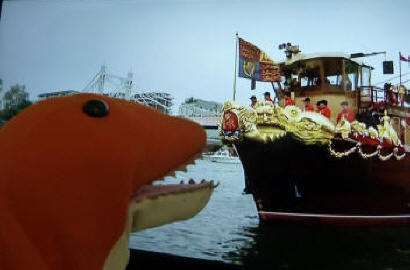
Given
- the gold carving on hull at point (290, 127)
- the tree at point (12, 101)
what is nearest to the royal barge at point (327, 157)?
the gold carving on hull at point (290, 127)

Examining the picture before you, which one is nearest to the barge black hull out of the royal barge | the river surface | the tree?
the royal barge

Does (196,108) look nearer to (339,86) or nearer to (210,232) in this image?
(210,232)

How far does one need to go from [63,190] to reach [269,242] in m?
2.44

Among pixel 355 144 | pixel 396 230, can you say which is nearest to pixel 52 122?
pixel 355 144

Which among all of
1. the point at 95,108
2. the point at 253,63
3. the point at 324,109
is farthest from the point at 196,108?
the point at 95,108

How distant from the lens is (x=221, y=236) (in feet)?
8.55

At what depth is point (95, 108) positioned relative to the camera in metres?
0.68

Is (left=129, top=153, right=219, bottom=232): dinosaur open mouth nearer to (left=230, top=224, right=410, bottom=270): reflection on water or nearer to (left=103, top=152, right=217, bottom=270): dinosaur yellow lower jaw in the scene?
(left=103, top=152, right=217, bottom=270): dinosaur yellow lower jaw

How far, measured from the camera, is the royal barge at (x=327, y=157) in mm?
2797

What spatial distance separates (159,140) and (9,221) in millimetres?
304

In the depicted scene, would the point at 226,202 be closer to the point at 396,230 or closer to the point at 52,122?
the point at 396,230

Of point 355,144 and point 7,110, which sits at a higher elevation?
point 7,110

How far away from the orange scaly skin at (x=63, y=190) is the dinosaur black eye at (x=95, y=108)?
0.4 inches

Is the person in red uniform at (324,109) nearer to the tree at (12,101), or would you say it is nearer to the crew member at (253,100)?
the crew member at (253,100)
